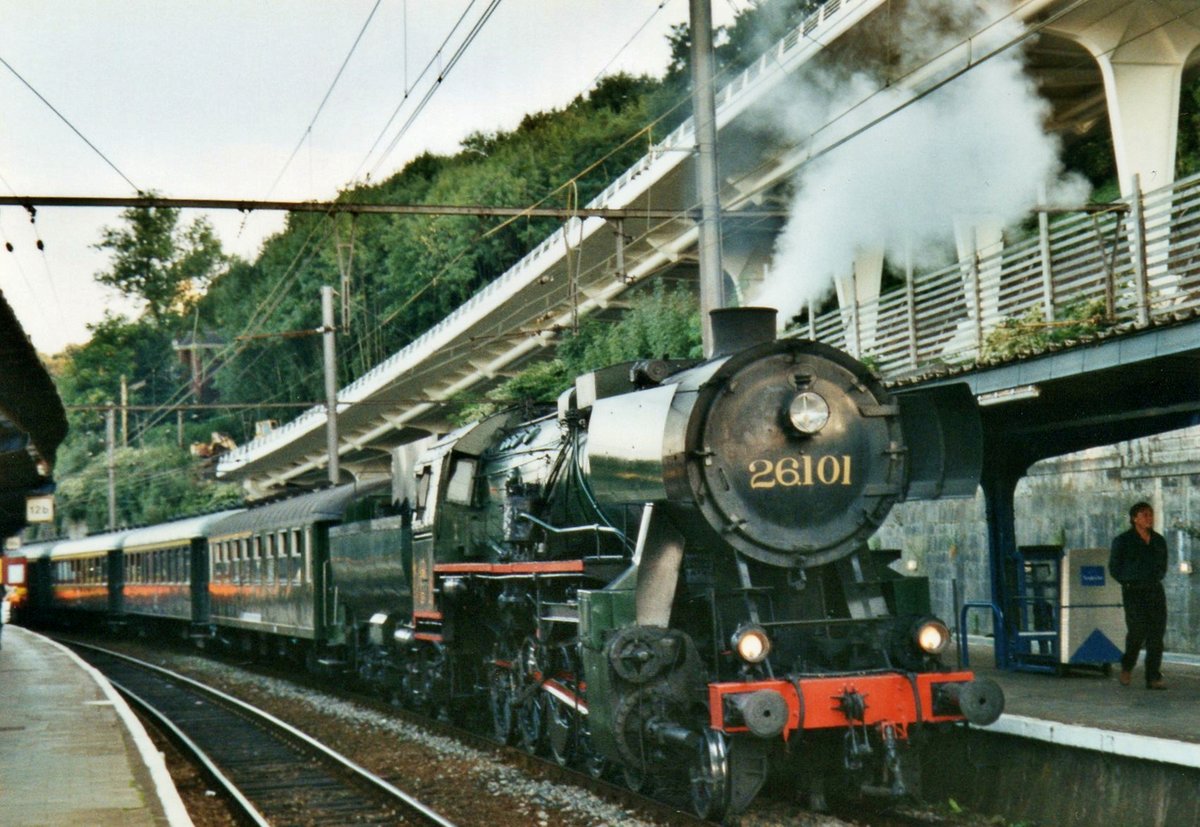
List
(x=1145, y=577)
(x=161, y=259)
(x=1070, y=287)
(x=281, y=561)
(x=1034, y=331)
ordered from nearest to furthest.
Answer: (x=1145, y=577) < (x=1070, y=287) < (x=1034, y=331) < (x=281, y=561) < (x=161, y=259)

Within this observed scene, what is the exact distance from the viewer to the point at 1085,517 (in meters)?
16.5

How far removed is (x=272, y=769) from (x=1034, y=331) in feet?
27.3

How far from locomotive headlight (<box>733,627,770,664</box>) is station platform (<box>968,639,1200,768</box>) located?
2.00 metres

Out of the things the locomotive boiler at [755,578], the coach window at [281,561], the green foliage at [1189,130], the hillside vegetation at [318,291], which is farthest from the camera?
the hillside vegetation at [318,291]

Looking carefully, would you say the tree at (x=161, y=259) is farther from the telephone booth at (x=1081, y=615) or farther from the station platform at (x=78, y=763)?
the telephone booth at (x=1081, y=615)

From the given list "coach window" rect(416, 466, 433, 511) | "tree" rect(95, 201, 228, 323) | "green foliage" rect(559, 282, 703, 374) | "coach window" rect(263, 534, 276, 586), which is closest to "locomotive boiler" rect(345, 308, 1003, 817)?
"coach window" rect(416, 466, 433, 511)

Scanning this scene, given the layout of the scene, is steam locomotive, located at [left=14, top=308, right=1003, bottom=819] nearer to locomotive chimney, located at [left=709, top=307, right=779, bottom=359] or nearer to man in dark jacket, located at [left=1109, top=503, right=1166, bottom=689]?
locomotive chimney, located at [left=709, top=307, right=779, bottom=359]

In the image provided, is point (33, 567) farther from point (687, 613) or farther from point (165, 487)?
point (687, 613)

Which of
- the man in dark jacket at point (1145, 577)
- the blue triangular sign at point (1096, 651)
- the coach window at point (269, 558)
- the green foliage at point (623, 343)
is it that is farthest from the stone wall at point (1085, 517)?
the coach window at point (269, 558)

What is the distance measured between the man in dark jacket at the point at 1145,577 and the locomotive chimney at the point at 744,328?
3.31 m

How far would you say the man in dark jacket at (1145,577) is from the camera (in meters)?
10.4

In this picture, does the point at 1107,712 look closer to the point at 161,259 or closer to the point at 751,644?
the point at 751,644

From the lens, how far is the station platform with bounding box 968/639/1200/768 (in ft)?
25.9

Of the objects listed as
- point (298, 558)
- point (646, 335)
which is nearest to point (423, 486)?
point (298, 558)
